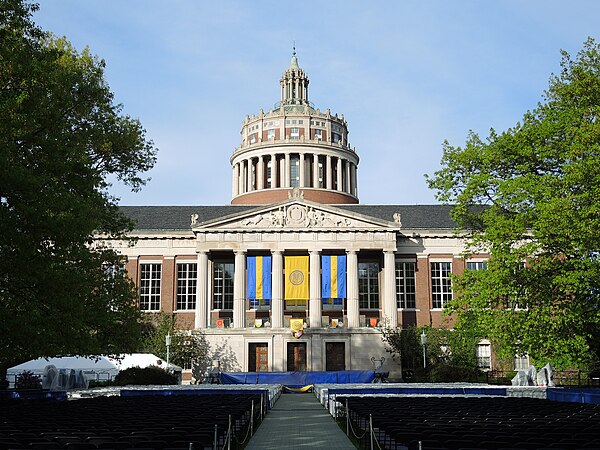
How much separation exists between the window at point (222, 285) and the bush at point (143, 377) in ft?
60.9

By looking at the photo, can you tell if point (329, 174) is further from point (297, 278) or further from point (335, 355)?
point (335, 355)

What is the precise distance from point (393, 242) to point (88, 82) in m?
36.8

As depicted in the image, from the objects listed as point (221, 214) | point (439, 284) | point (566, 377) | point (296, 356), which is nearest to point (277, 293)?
point (296, 356)

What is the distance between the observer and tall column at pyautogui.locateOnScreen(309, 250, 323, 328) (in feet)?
200

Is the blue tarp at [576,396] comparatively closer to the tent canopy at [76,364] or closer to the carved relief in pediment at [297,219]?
the tent canopy at [76,364]

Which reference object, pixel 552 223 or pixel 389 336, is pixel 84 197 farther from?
pixel 389 336

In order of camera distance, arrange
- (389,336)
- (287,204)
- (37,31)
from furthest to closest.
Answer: (287,204) < (389,336) < (37,31)

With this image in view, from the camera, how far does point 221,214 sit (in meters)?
73.1

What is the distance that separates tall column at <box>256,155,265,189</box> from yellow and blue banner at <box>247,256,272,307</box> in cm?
3110

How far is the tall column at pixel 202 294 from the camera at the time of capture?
6091 cm

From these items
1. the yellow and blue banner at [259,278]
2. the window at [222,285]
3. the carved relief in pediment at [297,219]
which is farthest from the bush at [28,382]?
the carved relief in pediment at [297,219]

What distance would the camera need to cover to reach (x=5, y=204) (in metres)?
22.6

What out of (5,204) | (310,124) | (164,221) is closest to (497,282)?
(5,204)

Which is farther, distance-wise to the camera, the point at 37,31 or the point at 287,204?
the point at 287,204
